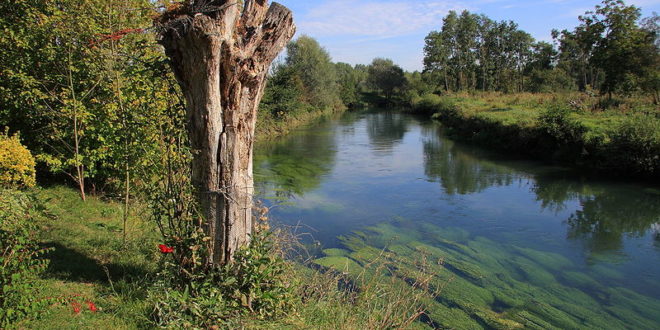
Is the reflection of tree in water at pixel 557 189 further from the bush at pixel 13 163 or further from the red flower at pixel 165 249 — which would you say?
the bush at pixel 13 163

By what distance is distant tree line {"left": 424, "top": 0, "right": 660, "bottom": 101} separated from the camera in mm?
20906

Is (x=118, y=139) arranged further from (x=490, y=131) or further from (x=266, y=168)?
(x=490, y=131)

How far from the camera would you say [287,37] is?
432 centimetres

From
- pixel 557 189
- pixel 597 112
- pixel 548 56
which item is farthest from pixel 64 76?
pixel 548 56

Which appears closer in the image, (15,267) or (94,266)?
(15,267)

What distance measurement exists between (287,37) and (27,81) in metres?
5.55

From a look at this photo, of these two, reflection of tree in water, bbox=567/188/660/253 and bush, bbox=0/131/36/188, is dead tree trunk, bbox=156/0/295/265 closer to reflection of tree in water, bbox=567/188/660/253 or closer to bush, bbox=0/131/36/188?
bush, bbox=0/131/36/188

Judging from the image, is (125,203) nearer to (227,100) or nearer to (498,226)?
(227,100)

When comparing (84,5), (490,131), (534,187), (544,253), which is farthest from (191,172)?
(490,131)

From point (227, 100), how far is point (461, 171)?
1461 centimetres

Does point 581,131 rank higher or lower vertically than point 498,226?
higher

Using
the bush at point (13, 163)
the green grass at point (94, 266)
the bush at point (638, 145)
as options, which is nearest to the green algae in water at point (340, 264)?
the green grass at point (94, 266)

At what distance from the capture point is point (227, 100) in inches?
163

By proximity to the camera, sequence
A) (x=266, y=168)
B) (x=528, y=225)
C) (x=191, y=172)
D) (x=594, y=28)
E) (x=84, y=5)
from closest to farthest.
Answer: (x=191, y=172) → (x=84, y=5) → (x=528, y=225) → (x=266, y=168) → (x=594, y=28)
